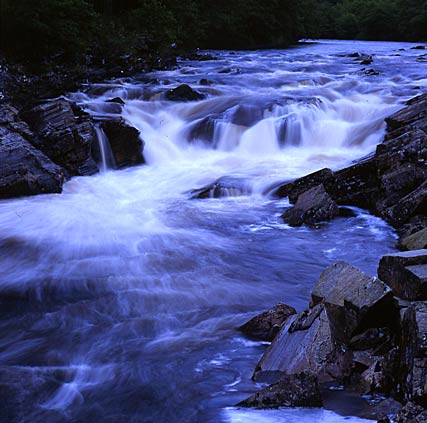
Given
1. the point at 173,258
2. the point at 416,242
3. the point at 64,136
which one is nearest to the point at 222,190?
the point at 173,258

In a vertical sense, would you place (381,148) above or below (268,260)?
above

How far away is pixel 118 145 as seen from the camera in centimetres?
1345

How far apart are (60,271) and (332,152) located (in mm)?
8229

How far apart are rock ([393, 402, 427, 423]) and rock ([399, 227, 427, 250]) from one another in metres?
3.09

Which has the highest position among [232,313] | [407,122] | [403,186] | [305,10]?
[305,10]

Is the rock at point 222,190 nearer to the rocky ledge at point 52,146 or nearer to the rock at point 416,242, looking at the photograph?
the rocky ledge at point 52,146

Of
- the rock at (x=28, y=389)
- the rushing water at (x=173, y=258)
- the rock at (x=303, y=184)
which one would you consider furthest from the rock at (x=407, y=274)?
the rock at (x=303, y=184)

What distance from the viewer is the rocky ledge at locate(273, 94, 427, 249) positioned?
28.7 ft

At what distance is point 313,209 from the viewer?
31.0 feet

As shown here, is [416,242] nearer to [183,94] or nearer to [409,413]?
[409,413]

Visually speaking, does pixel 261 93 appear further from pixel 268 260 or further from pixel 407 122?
pixel 268 260

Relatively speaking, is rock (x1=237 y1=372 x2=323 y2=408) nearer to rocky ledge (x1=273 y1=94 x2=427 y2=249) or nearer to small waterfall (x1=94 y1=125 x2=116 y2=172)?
rocky ledge (x1=273 y1=94 x2=427 y2=249)

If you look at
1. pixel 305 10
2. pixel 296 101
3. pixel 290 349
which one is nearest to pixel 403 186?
pixel 290 349

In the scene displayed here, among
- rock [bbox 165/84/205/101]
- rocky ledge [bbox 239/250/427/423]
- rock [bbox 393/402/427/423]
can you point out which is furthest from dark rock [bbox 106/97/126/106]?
rock [bbox 393/402/427/423]
